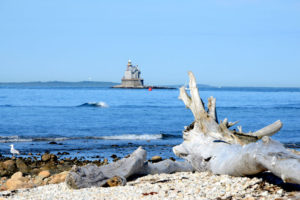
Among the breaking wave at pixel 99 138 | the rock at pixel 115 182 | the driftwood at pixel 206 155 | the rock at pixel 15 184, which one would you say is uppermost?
the driftwood at pixel 206 155

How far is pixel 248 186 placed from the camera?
597 cm

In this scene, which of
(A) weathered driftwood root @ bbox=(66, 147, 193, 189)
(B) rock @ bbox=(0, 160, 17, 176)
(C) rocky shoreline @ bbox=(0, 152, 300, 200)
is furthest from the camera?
(B) rock @ bbox=(0, 160, 17, 176)

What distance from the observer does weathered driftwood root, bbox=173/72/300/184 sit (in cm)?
512

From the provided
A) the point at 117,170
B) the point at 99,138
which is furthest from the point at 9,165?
the point at 99,138

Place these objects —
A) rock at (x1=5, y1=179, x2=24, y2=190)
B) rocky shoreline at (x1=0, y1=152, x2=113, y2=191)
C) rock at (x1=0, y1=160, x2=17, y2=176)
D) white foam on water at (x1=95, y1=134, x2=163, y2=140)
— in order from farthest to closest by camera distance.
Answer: white foam on water at (x1=95, y1=134, x2=163, y2=140)
rock at (x1=0, y1=160, x2=17, y2=176)
rocky shoreline at (x1=0, y1=152, x2=113, y2=191)
rock at (x1=5, y1=179, x2=24, y2=190)

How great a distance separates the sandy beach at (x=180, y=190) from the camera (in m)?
5.72

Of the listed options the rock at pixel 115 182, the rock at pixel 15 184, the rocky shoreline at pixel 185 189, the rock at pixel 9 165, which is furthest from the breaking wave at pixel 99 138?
the rock at pixel 115 182

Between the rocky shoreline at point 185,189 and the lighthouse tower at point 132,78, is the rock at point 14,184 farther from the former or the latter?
the lighthouse tower at point 132,78

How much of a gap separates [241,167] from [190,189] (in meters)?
0.89

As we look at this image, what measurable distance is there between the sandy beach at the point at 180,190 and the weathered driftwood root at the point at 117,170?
Answer: 0.53 feet

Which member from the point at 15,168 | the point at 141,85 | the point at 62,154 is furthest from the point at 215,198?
the point at 141,85

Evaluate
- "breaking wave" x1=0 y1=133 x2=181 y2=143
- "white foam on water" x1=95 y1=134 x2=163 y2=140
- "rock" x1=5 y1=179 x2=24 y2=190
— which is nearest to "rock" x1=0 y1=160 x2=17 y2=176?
"rock" x1=5 y1=179 x2=24 y2=190

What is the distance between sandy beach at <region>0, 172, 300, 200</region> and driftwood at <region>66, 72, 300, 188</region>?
191 mm

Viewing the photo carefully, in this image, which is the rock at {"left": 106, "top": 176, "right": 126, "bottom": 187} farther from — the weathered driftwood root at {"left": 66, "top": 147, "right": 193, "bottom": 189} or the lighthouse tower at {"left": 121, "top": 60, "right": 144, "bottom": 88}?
the lighthouse tower at {"left": 121, "top": 60, "right": 144, "bottom": 88}
